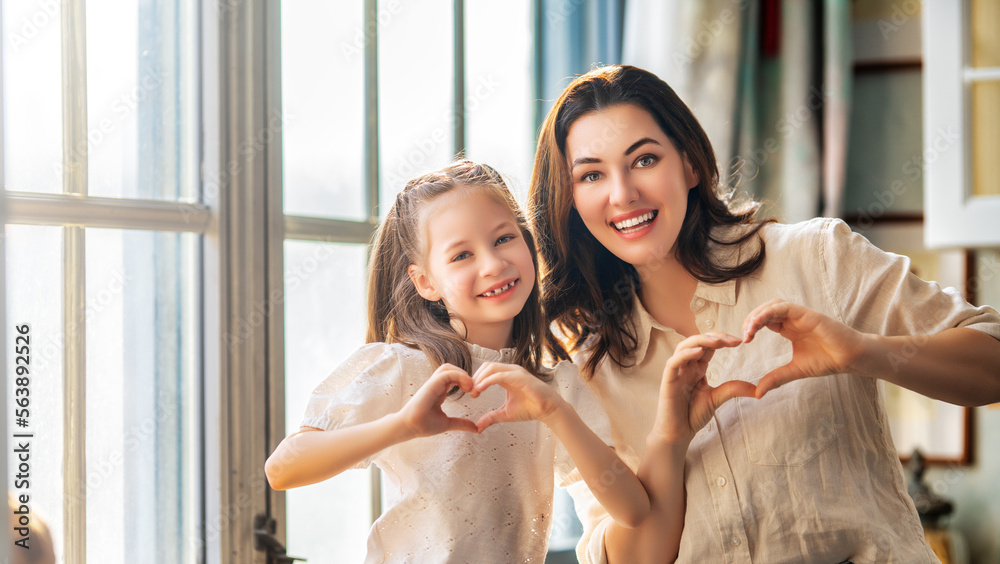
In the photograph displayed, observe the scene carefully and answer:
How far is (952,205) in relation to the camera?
208 cm

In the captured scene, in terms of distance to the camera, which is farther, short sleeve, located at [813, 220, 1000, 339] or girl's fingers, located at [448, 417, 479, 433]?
short sleeve, located at [813, 220, 1000, 339]

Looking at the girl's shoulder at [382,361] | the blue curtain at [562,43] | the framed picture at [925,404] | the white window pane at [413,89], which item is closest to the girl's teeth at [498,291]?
the girl's shoulder at [382,361]

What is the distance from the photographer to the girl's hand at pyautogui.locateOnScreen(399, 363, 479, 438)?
95cm

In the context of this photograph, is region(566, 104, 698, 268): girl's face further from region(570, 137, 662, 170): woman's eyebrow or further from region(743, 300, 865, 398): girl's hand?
region(743, 300, 865, 398): girl's hand

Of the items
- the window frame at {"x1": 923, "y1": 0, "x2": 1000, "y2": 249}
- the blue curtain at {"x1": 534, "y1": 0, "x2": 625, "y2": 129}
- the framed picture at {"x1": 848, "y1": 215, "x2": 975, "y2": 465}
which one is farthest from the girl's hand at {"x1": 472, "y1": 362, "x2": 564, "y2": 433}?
the framed picture at {"x1": 848, "y1": 215, "x2": 975, "y2": 465}

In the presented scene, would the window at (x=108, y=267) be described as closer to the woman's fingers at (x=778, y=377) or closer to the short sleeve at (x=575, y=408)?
the short sleeve at (x=575, y=408)

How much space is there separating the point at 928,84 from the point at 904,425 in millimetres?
1026

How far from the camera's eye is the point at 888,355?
3.44 feet

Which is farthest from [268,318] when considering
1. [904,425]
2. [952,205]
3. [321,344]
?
[904,425]

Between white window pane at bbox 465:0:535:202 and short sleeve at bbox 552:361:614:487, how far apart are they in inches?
31.9

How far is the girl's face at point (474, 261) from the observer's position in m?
1.15

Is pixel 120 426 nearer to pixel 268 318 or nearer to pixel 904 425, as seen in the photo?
pixel 268 318

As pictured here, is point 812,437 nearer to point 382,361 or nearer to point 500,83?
point 382,361

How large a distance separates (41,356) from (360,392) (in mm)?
466
